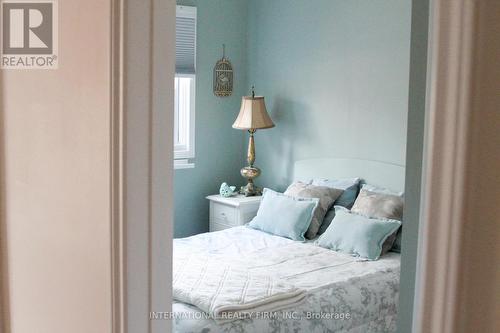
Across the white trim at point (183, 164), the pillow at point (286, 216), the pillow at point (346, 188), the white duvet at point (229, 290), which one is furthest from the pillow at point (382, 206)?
the white trim at point (183, 164)

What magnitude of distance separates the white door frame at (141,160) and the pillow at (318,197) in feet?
8.77

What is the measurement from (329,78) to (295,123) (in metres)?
0.49

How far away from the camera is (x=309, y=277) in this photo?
3324 mm

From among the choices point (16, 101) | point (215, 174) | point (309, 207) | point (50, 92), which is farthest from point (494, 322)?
point (215, 174)

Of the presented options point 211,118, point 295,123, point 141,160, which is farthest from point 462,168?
point 211,118

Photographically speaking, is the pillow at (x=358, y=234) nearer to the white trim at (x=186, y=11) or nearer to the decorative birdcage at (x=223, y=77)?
the decorative birdcage at (x=223, y=77)

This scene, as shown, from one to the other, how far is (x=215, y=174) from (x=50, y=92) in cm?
357

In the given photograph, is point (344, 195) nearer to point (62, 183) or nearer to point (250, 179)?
point (250, 179)

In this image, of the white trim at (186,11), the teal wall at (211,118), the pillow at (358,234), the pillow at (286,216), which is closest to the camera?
the pillow at (358,234)

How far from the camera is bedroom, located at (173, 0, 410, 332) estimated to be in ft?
12.4

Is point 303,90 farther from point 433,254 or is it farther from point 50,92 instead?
point 433,254

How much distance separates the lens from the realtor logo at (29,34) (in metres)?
1.82

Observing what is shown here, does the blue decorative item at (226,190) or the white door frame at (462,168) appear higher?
the white door frame at (462,168)

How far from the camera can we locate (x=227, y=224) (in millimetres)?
4930
